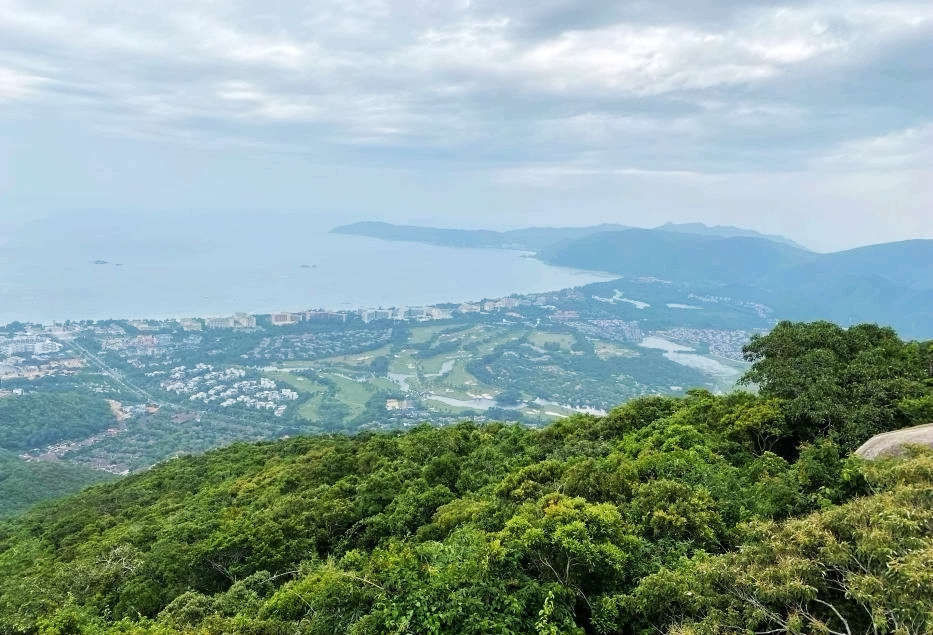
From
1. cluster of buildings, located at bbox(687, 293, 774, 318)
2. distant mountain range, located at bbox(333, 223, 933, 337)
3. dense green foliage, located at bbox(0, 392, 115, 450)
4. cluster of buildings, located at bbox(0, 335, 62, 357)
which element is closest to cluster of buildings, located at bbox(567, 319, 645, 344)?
cluster of buildings, located at bbox(687, 293, 774, 318)

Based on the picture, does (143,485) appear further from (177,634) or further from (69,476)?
(69,476)

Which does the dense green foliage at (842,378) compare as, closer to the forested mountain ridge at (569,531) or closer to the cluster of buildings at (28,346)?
the forested mountain ridge at (569,531)

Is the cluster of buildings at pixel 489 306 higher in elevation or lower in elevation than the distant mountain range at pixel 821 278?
lower

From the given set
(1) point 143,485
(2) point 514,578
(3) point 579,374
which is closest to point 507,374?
(3) point 579,374

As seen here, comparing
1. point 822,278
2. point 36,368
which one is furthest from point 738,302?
point 36,368

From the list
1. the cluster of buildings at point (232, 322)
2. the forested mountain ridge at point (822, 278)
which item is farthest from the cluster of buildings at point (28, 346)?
the forested mountain ridge at point (822, 278)

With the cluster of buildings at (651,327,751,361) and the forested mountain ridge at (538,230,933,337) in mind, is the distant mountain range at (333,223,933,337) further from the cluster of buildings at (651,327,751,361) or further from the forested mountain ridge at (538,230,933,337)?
the cluster of buildings at (651,327,751,361)
